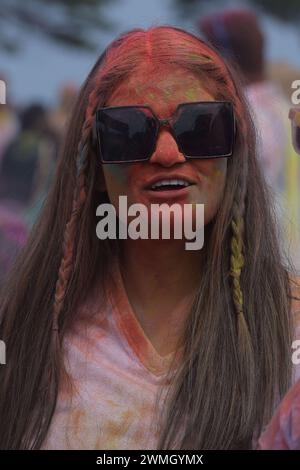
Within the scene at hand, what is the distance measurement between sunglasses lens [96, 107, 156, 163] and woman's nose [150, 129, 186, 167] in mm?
14

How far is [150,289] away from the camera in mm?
2242

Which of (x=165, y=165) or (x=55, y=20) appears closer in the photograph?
(x=165, y=165)

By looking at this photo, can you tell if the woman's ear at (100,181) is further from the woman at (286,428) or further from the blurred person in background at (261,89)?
the blurred person in background at (261,89)

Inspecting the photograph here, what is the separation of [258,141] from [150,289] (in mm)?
397

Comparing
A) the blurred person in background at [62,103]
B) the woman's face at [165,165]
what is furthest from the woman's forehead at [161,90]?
the blurred person in background at [62,103]

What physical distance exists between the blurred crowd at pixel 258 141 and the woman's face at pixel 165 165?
0.73 ft

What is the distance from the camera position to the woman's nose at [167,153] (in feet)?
6.92

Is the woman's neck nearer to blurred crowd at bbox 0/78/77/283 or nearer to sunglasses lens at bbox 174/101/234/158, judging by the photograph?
sunglasses lens at bbox 174/101/234/158

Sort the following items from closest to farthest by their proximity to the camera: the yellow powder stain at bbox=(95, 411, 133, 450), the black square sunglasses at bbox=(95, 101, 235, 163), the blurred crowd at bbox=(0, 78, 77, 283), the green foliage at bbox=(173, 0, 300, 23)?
the yellow powder stain at bbox=(95, 411, 133, 450), the black square sunglasses at bbox=(95, 101, 235, 163), the blurred crowd at bbox=(0, 78, 77, 283), the green foliage at bbox=(173, 0, 300, 23)

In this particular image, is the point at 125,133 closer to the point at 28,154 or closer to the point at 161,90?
the point at 161,90

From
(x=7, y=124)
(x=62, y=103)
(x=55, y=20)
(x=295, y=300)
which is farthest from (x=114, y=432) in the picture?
(x=55, y=20)

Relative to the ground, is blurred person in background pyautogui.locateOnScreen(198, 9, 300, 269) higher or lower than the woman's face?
higher

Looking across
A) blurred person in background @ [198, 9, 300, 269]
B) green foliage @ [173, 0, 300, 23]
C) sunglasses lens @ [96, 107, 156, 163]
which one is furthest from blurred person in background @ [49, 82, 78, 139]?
sunglasses lens @ [96, 107, 156, 163]

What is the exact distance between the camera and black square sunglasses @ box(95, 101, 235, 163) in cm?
213
